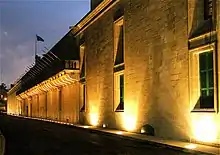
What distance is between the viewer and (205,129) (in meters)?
15.6

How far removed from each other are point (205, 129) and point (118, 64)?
11.1 metres

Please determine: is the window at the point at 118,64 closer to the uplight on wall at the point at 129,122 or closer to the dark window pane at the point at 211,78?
the uplight on wall at the point at 129,122

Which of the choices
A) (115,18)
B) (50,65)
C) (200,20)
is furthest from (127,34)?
(50,65)

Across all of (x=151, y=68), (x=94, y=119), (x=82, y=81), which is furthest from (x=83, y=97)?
(x=151, y=68)

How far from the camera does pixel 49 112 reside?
166 feet

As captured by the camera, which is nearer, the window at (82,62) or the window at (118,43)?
the window at (118,43)

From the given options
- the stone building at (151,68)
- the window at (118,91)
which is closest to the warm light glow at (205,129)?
the stone building at (151,68)

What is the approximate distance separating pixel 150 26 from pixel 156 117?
14.5 ft

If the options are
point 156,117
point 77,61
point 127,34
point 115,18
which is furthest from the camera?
point 77,61

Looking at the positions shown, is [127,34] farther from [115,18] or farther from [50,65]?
[50,65]

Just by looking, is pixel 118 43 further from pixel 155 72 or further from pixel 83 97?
pixel 83 97


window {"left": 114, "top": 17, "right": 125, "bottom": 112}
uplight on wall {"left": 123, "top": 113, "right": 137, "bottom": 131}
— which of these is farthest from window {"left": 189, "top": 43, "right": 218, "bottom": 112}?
window {"left": 114, "top": 17, "right": 125, "bottom": 112}

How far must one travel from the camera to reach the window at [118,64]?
1022 inches

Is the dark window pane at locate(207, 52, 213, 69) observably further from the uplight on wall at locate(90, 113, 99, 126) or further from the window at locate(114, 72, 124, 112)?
the uplight on wall at locate(90, 113, 99, 126)
